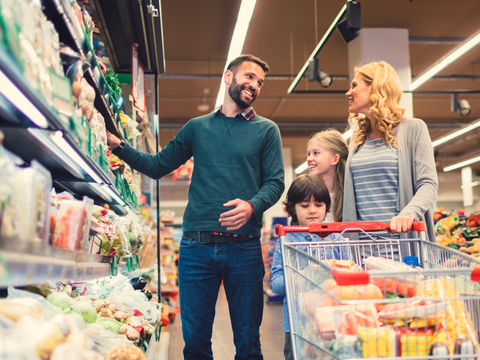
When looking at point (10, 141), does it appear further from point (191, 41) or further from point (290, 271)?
point (191, 41)

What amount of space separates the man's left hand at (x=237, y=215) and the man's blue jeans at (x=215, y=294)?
0.18m

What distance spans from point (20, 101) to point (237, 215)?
1092mm

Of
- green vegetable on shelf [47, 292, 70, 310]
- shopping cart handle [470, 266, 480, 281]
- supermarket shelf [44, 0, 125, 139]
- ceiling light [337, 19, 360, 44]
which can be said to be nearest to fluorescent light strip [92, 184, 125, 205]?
supermarket shelf [44, 0, 125, 139]

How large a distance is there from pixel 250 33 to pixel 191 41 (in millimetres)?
1039

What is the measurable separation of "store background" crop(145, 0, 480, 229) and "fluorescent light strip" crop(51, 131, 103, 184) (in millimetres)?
5163

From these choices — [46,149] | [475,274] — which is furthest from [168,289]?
[475,274]

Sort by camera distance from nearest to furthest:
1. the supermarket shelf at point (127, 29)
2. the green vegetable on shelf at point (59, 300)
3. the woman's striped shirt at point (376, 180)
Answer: the green vegetable on shelf at point (59, 300) < the woman's striped shirt at point (376, 180) < the supermarket shelf at point (127, 29)

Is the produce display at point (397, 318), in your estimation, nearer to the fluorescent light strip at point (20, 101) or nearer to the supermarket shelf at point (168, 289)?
the fluorescent light strip at point (20, 101)

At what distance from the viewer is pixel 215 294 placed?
202 centimetres

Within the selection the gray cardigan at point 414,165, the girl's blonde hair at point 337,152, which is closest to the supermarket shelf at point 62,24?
the gray cardigan at point 414,165

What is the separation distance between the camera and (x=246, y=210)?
6.09 feet

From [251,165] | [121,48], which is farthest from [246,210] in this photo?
[121,48]

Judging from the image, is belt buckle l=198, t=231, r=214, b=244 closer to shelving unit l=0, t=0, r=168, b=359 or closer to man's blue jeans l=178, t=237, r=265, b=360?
man's blue jeans l=178, t=237, r=265, b=360

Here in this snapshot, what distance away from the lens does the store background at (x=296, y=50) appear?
6.37m
